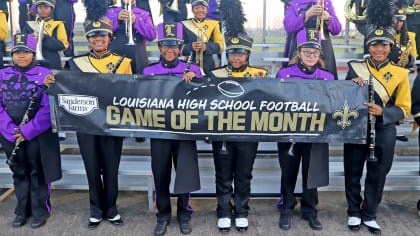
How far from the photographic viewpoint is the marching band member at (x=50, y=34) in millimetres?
5051

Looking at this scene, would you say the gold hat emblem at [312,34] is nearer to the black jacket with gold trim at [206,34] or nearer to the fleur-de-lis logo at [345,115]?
the fleur-de-lis logo at [345,115]

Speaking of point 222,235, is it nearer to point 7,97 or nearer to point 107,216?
point 107,216

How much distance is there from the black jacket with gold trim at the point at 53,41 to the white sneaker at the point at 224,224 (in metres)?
3.10

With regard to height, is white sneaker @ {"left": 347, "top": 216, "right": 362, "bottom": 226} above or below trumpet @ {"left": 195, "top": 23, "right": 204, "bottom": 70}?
below

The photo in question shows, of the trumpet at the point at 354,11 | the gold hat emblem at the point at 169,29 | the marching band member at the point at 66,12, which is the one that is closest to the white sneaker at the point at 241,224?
the gold hat emblem at the point at 169,29

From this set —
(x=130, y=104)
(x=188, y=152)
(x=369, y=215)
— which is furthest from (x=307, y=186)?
(x=130, y=104)

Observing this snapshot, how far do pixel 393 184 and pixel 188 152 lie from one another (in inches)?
103

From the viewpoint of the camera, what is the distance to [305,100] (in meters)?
3.60

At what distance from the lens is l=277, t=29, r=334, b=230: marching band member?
371 centimetres

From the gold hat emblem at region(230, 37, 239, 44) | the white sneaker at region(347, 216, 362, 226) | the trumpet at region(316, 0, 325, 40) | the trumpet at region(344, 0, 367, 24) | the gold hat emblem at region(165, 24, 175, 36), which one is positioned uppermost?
the trumpet at region(344, 0, 367, 24)

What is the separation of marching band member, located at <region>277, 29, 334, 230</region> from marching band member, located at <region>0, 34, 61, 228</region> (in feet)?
7.78

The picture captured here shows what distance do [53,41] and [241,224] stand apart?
11.3 ft

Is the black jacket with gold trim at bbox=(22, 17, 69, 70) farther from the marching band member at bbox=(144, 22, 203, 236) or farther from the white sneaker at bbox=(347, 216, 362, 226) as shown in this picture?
the white sneaker at bbox=(347, 216, 362, 226)

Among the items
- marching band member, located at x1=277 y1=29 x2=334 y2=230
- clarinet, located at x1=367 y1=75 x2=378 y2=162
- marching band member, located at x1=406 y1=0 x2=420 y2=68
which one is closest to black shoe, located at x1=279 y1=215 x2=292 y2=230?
marching band member, located at x1=277 y1=29 x2=334 y2=230
